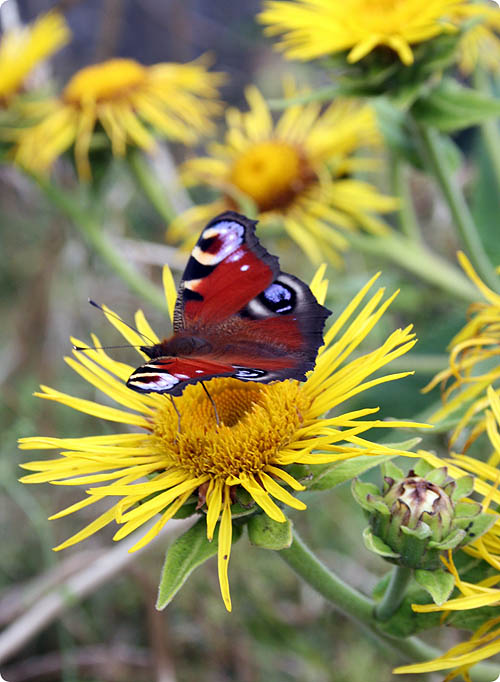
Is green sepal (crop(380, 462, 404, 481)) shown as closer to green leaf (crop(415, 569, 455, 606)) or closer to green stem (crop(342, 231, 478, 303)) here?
green leaf (crop(415, 569, 455, 606))

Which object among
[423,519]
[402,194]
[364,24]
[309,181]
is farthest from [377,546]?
[309,181]

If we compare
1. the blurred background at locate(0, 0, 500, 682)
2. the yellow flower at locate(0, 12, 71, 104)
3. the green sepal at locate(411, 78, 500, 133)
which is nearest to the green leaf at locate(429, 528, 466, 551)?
the blurred background at locate(0, 0, 500, 682)

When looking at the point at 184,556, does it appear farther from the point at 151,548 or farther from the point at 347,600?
the point at 151,548

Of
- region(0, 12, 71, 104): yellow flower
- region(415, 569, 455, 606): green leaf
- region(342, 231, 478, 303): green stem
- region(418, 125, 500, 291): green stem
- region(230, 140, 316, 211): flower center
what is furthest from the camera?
region(0, 12, 71, 104): yellow flower

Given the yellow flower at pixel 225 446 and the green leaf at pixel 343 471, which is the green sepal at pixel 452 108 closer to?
the yellow flower at pixel 225 446

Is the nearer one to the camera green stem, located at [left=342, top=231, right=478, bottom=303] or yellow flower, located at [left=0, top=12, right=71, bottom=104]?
green stem, located at [left=342, top=231, right=478, bottom=303]

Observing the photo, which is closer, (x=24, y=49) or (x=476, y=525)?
(x=476, y=525)
